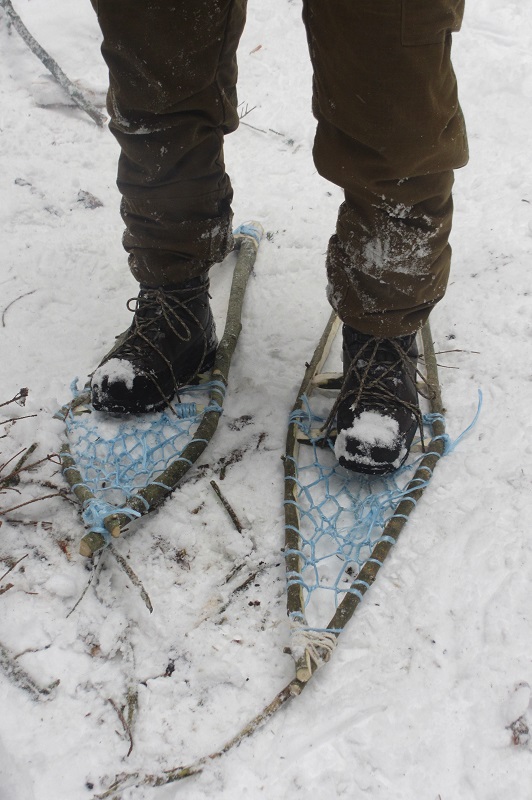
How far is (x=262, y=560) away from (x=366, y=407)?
1.47 feet

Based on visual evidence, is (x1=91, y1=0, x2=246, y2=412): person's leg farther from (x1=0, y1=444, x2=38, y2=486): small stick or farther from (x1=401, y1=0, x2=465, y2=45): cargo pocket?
(x1=401, y1=0, x2=465, y2=45): cargo pocket

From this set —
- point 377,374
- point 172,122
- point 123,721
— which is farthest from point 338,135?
point 123,721

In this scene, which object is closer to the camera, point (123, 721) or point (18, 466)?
point (123, 721)

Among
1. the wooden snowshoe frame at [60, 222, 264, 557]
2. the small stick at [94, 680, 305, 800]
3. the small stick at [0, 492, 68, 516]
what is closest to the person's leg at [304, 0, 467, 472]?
the wooden snowshoe frame at [60, 222, 264, 557]

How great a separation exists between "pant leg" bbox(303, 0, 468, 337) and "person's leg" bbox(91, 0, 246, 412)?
1.10 feet

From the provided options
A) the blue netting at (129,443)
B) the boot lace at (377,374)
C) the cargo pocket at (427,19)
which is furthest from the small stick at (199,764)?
the cargo pocket at (427,19)

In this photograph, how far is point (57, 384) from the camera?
1.87 m

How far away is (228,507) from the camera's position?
1545mm

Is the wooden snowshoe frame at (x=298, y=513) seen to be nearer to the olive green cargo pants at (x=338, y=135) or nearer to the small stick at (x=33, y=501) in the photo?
the olive green cargo pants at (x=338, y=135)

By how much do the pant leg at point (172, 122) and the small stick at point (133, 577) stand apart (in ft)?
2.42

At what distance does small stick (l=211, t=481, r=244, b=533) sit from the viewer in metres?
1.51

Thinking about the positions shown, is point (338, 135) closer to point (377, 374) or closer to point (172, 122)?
point (172, 122)

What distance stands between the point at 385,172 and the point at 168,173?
1.94ft

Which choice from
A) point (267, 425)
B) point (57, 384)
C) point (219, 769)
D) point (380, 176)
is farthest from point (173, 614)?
point (380, 176)
